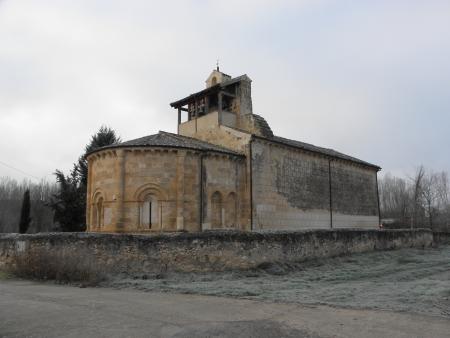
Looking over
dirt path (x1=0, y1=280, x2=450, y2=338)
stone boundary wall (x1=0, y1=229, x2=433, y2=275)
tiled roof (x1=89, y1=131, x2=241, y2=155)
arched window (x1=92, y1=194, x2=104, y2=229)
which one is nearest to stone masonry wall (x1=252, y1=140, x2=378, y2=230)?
tiled roof (x1=89, y1=131, x2=241, y2=155)

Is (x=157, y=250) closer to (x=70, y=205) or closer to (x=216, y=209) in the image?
(x=216, y=209)

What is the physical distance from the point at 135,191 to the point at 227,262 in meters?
7.35

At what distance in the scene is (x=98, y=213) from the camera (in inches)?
895

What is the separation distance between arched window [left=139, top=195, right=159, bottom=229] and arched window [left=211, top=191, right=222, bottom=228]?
3.24m

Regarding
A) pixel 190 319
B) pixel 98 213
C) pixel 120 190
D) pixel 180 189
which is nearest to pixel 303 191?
pixel 180 189

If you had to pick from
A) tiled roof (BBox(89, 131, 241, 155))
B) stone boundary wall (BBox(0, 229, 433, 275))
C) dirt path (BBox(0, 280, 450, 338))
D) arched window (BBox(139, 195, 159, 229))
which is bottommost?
dirt path (BBox(0, 280, 450, 338))

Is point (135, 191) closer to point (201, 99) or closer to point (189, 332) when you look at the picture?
point (201, 99)

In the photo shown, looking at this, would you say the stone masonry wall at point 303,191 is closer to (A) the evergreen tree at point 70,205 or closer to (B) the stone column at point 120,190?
(B) the stone column at point 120,190

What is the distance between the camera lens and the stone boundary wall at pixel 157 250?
15.1 meters

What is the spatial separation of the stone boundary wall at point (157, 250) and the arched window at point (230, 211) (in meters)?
5.55

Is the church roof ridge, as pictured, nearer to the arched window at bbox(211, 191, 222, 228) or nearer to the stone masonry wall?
the stone masonry wall

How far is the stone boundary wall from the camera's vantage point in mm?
15068

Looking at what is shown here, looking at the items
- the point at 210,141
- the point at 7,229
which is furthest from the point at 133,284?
the point at 7,229

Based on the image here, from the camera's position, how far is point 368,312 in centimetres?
880
